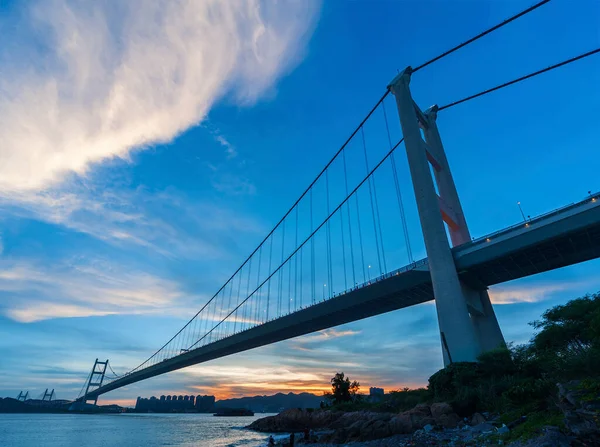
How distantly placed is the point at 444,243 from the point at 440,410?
1241cm

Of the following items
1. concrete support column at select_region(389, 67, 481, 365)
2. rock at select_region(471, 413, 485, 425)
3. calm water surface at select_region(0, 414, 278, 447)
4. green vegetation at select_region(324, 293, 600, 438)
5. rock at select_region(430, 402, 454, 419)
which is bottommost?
calm water surface at select_region(0, 414, 278, 447)

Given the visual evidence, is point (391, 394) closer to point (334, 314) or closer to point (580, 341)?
point (334, 314)

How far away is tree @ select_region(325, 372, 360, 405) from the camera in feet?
143

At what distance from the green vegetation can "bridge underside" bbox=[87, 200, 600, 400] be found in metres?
4.07

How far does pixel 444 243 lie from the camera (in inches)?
1055

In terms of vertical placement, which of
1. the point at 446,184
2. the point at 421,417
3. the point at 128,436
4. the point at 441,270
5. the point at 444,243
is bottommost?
the point at 128,436

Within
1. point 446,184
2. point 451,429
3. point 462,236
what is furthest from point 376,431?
point 446,184

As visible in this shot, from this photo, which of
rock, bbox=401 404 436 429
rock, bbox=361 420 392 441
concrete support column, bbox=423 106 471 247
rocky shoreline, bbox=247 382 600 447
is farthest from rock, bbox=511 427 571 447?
concrete support column, bbox=423 106 471 247

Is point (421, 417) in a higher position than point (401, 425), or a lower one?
higher

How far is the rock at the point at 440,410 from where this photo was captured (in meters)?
18.3

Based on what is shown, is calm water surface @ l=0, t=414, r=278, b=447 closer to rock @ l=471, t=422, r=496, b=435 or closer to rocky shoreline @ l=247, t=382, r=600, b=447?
rocky shoreline @ l=247, t=382, r=600, b=447

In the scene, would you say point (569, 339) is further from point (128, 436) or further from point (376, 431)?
point (128, 436)

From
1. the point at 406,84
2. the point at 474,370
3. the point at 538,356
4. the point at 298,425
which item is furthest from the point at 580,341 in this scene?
the point at 298,425

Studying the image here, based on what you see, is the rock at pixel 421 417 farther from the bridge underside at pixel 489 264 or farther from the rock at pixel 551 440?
the bridge underside at pixel 489 264
